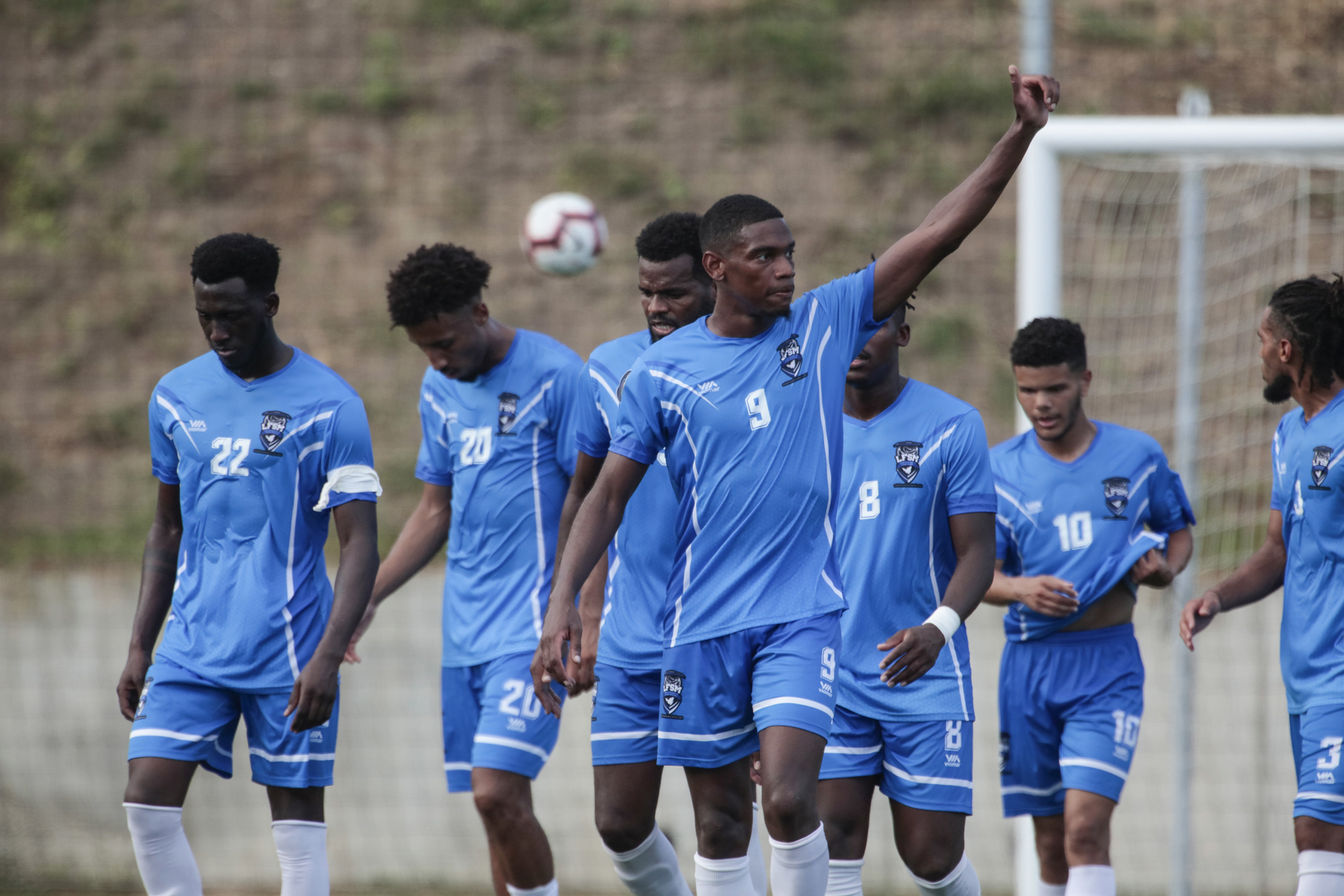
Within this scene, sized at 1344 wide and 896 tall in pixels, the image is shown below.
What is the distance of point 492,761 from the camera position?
17.7ft

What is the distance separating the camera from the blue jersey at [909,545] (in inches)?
194

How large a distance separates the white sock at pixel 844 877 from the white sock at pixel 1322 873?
4.80 ft

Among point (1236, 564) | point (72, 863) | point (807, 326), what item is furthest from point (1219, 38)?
point (72, 863)

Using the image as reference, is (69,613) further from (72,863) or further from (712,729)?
(712,729)

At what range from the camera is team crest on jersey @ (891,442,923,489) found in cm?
499

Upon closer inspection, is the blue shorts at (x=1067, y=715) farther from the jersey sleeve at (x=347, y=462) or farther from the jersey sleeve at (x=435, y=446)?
the jersey sleeve at (x=347, y=462)

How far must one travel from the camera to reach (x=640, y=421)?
4.32 meters

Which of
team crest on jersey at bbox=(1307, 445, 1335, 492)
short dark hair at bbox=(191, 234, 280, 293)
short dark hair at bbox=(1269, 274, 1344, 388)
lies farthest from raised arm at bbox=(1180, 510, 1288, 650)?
short dark hair at bbox=(191, 234, 280, 293)

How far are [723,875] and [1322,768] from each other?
2.03 m

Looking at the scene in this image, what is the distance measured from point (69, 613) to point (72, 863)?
143 cm

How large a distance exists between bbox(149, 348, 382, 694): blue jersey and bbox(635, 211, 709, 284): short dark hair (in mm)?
1140

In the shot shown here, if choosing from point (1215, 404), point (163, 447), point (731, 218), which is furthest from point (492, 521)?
point (1215, 404)

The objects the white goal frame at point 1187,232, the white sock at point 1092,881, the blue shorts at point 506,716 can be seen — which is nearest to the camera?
the blue shorts at point 506,716

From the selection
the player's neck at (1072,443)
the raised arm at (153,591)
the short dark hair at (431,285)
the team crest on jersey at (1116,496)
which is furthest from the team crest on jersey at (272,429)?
the team crest on jersey at (1116,496)
